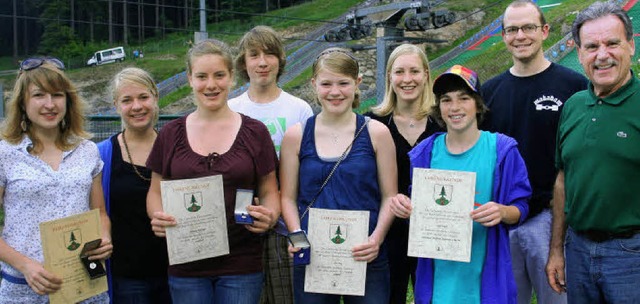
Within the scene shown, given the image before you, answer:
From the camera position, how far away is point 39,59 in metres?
3.54

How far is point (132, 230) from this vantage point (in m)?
3.77

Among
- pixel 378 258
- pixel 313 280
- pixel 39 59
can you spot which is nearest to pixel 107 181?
pixel 39 59

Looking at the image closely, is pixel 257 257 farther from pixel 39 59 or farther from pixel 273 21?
pixel 273 21

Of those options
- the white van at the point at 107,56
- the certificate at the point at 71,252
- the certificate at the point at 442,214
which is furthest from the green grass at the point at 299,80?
the certificate at the point at 442,214

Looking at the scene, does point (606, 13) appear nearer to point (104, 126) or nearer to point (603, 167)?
point (603, 167)

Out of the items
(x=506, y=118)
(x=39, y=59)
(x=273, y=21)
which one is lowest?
(x=506, y=118)

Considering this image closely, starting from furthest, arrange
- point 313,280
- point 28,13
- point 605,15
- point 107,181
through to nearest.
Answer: point 28,13 < point 107,181 < point 313,280 < point 605,15

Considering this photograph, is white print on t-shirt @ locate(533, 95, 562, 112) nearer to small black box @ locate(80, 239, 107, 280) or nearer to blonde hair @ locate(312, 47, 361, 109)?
blonde hair @ locate(312, 47, 361, 109)

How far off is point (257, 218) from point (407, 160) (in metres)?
1.18

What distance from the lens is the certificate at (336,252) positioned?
135 inches

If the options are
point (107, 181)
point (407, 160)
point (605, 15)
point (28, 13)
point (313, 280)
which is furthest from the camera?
point (28, 13)

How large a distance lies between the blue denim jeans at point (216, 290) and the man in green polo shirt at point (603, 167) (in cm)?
175

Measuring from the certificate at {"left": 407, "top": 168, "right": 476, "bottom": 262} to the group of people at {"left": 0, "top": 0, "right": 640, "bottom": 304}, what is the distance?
3.8 inches

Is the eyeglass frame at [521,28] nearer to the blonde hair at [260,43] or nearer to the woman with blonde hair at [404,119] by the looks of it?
the woman with blonde hair at [404,119]
